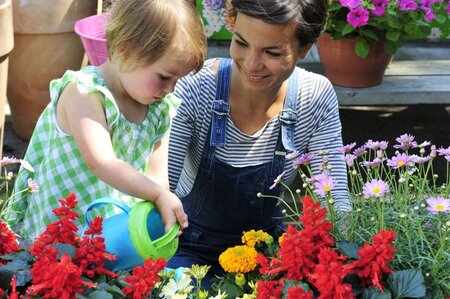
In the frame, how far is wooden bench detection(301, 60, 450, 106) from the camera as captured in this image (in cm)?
352

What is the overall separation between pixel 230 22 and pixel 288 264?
0.87m

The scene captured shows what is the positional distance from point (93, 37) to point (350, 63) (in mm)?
1176

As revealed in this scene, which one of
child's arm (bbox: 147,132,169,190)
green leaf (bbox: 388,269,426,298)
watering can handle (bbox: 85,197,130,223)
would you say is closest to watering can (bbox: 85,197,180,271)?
watering can handle (bbox: 85,197,130,223)

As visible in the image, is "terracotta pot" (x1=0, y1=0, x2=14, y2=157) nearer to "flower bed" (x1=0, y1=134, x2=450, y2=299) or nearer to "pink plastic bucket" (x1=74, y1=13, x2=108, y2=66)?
"pink plastic bucket" (x1=74, y1=13, x2=108, y2=66)

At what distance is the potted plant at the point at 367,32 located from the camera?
3324 mm

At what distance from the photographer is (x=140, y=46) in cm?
169

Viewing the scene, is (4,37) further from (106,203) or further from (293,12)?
(106,203)

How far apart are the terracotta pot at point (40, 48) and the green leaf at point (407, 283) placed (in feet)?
8.48

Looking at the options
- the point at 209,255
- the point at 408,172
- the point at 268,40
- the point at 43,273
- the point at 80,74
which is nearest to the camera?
the point at 43,273

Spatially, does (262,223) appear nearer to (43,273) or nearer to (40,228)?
(40,228)

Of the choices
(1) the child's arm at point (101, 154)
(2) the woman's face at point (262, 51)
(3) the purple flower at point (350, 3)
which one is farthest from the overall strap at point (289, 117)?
(3) the purple flower at point (350, 3)

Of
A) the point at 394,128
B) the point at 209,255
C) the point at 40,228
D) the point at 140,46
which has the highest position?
the point at 140,46

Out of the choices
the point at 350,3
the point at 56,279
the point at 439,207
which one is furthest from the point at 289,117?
the point at 350,3

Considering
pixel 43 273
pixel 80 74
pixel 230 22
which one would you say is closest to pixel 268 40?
pixel 230 22
